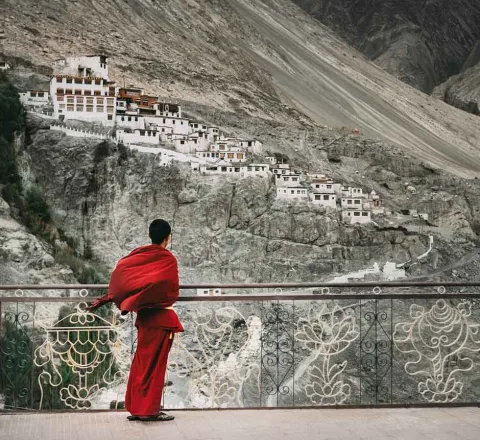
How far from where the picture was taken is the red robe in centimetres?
590

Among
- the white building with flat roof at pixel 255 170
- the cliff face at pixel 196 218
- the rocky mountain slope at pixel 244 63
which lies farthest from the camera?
the rocky mountain slope at pixel 244 63

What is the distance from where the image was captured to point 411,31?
138500 millimetres

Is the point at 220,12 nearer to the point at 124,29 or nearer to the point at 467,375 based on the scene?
the point at 124,29

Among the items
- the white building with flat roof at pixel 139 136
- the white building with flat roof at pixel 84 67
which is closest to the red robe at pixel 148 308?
the white building with flat roof at pixel 139 136

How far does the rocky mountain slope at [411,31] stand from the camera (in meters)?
130

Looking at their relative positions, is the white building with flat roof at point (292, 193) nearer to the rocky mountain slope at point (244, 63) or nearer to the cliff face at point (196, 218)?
the cliff face at point (196, 218)

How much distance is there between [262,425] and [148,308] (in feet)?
3.86

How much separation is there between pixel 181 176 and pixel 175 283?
4164 cm

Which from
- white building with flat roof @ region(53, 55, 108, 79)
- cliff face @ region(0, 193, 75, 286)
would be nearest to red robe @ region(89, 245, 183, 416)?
cliff face @ region(0, 193, 75, 286)

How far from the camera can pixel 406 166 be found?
209ft

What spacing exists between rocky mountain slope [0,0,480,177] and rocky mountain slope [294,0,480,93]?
87.5 ft

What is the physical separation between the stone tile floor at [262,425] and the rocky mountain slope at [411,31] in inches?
4838

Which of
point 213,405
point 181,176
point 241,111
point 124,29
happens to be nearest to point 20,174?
point 181,176

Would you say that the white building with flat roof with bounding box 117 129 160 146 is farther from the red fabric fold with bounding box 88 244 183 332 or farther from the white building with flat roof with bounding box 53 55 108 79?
the red fabric fold with bounding box 88 244 183 332
